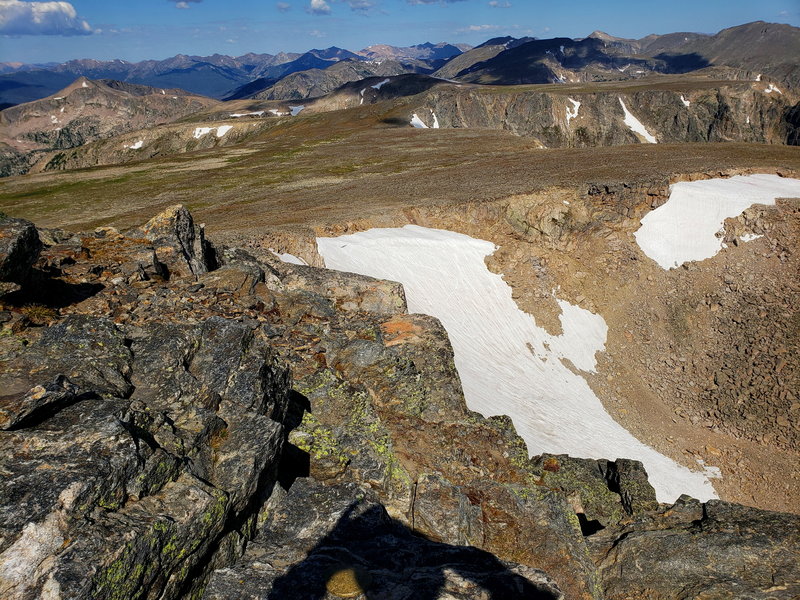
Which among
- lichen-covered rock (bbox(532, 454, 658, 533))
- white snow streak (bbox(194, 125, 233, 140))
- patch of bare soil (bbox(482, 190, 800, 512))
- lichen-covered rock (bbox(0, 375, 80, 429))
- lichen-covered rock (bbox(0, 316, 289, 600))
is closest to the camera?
lichen-covered rock (bbox(0, 316, 289, 600))

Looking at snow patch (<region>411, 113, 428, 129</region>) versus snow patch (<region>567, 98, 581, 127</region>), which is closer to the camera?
snow patch (<region>411, 113, 428, 129</region>)

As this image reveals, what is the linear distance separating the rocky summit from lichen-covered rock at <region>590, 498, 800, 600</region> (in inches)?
2.5

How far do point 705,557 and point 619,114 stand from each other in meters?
155

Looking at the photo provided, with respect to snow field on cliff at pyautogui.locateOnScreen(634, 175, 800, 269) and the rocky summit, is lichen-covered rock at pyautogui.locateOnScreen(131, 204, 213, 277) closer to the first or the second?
the rocky summit

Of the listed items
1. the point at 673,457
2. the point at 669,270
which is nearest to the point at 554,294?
the point at 669,270

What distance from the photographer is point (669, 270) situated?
141 feet

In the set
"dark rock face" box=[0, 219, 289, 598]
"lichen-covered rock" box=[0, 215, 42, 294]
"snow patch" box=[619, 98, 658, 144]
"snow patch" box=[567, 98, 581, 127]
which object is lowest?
"dark rock face" box=[0, 219, 289, 598]

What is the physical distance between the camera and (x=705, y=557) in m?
13.5

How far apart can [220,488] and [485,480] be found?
648cm

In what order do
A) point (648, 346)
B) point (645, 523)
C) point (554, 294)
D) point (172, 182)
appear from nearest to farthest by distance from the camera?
point (645, 523)
point (648, 346)
point (554, 294)
point (172, 182)

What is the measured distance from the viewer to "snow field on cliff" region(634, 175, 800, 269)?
4394cm

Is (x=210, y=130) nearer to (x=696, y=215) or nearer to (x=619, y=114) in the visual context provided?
(x=619, y=114)

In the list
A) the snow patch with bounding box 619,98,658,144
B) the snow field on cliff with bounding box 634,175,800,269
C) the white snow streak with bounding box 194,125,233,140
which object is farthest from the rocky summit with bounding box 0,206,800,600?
the white snow streak with bounding box 194,125,233,140

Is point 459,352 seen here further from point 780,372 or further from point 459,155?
point 459,155
